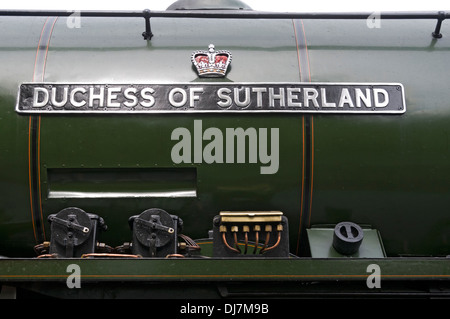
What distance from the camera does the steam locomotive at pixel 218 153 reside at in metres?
3.86

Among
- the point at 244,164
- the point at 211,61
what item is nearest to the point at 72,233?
the point at 244,164

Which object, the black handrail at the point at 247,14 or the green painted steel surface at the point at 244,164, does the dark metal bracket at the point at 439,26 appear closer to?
the black handrail at the point at 247,14

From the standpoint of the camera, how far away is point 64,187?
393 centimetres

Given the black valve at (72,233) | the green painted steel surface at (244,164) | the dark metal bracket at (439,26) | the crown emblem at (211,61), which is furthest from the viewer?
the dark metal bracket at (439,26)

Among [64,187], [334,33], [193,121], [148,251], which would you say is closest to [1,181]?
[64,187]

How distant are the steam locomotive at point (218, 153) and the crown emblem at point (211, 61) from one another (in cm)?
1

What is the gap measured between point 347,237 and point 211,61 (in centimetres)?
164

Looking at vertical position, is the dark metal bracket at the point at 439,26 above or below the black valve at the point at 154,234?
above

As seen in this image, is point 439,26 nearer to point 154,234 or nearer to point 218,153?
point 218,153

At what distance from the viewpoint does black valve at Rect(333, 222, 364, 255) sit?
3.81 meters

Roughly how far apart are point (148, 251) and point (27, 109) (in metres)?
1.35

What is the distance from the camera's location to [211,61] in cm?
405

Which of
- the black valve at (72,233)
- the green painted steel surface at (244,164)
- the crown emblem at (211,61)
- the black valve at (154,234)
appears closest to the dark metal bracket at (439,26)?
the green painted steel surface at (244,164)
